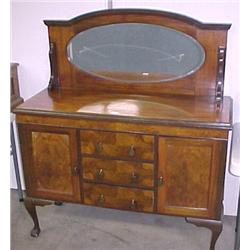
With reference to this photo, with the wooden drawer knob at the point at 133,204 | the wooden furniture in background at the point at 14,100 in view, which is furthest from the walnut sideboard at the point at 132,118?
the wooden furniture in background at the point at 14,100

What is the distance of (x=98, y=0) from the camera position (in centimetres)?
202

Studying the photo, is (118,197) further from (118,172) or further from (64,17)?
(64,17)

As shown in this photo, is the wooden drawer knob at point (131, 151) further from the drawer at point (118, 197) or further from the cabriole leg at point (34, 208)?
the cabriole leg at point (34, 208)

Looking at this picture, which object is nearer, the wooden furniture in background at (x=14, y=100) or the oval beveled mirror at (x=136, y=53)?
the oval beveled mirror at (x=136, y=53)

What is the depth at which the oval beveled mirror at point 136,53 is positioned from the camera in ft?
6.38

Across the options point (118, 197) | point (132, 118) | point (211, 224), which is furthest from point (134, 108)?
point (211, 224)

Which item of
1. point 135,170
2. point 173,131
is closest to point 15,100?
point 135,170

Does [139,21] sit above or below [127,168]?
above

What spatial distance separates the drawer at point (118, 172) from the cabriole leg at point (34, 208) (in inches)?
13.0

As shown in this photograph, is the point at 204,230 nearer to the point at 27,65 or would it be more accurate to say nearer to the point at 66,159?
the point at 66,159

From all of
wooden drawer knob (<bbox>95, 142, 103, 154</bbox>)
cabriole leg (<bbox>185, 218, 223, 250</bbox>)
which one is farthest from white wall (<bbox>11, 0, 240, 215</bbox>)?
wooden drawer knob (<bbox>95, 142, 103, 154</bbox>)

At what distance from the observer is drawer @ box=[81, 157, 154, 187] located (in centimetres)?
181

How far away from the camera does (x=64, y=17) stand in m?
2.11

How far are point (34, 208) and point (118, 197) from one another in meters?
0.53
